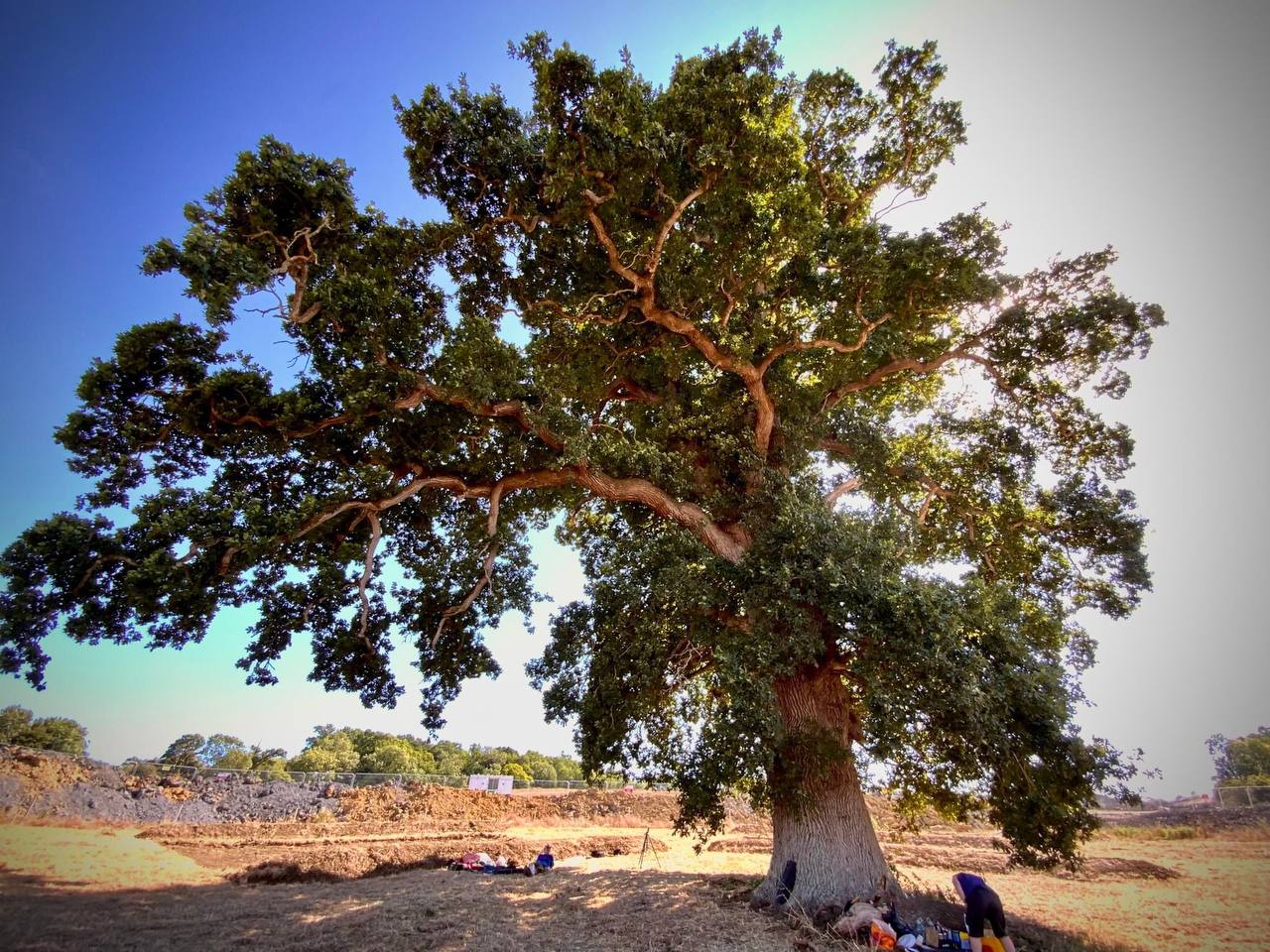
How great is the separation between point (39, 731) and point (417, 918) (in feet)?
130

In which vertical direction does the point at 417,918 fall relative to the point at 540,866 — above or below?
above

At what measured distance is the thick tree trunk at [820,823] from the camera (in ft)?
24.3

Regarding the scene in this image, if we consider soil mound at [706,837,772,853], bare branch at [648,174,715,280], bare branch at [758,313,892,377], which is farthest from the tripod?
bare branch at [648,174,715,280]

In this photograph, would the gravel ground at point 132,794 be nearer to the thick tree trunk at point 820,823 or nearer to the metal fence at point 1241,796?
the thick tree trunk at point 820,823

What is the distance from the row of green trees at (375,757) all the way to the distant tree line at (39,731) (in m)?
27.2

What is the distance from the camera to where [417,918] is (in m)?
7.28

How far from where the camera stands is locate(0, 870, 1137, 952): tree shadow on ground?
5.97 metres

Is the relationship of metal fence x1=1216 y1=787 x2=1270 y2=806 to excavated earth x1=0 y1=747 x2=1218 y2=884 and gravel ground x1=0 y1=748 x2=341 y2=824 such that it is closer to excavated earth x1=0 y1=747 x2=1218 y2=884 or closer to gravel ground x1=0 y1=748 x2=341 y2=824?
excavated earth x1=0 y1=747 x2=1218 y2=884

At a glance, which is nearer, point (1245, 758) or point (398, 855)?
point (398, 855)

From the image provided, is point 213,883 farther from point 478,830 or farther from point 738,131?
point 738,131

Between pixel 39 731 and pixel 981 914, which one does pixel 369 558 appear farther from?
pixel 39 731

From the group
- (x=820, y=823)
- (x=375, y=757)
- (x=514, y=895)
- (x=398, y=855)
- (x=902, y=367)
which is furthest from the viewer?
(x=375, y=757)

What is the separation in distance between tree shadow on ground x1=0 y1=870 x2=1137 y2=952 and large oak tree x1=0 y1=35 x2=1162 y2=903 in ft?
4.06

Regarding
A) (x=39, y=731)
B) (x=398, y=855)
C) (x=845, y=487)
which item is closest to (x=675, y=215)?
(x=845, y=487)
